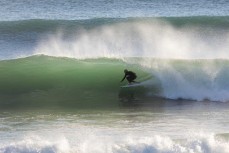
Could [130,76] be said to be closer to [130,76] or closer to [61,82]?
[130,76]

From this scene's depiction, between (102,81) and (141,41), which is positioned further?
(141,41)

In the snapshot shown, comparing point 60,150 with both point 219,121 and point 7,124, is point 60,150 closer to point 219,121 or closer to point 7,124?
point 7,124

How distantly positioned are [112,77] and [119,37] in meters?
5.25

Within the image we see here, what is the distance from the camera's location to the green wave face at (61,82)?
55.2 ft

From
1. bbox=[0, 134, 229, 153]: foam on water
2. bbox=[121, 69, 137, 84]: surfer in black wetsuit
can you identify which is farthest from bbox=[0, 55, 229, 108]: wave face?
bbox=[0, 134, 229, 153]: foam on water

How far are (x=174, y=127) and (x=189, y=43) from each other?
888cm

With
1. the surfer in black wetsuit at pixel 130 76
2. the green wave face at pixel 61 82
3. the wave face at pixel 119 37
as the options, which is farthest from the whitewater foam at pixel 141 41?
the surfer in black wetsuit at pixel 130 76

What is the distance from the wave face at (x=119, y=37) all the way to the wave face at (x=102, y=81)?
1.12 m

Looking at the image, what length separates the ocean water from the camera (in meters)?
13.0

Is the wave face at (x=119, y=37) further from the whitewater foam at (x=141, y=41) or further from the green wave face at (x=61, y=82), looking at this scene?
the green wave face at (x=61, y=82)

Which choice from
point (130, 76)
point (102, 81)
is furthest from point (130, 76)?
point (102, 81)

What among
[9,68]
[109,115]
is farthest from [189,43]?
[109,115]

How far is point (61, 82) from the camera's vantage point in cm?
1814

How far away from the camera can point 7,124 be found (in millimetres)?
14164
